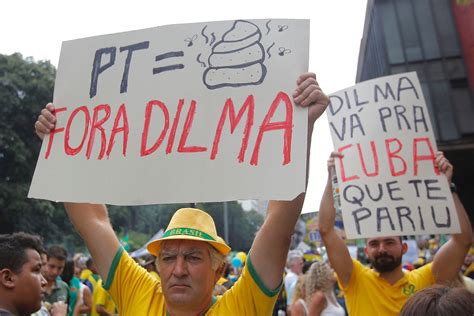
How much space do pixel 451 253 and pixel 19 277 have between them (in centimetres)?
275

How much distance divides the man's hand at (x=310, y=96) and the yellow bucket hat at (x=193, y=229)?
66 centimetres

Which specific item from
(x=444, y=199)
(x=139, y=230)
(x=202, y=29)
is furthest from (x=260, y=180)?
(x=139, y=230)

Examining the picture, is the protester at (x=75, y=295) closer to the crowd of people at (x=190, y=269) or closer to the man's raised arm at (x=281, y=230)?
the crowd of people at (x=190, y=269)

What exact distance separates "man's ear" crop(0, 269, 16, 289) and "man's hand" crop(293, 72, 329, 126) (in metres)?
1.93

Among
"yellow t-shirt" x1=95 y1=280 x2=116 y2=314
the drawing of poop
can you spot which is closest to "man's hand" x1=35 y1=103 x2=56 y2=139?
the drawing of poop

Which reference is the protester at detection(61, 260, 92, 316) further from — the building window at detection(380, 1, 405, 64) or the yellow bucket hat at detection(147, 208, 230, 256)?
the building window at detection(380, 1, 405, 64)

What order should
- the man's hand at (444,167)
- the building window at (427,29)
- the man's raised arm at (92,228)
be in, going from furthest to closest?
the building window at (427,29) < the man's hand at (444,167) < the man's raised arm at (92,228)

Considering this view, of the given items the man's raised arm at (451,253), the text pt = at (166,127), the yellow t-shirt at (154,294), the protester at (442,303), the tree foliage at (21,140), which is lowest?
the protester at (442,303)

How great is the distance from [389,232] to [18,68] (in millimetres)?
27390

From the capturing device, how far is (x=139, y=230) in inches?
3063

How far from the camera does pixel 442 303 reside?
169 centimetres

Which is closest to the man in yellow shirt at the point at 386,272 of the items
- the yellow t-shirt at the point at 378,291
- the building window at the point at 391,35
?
the yellow t-shirt at the point at 378,291

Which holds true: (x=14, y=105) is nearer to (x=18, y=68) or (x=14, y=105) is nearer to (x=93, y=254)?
(x=18, y=68)

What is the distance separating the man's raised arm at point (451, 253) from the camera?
3.62m
